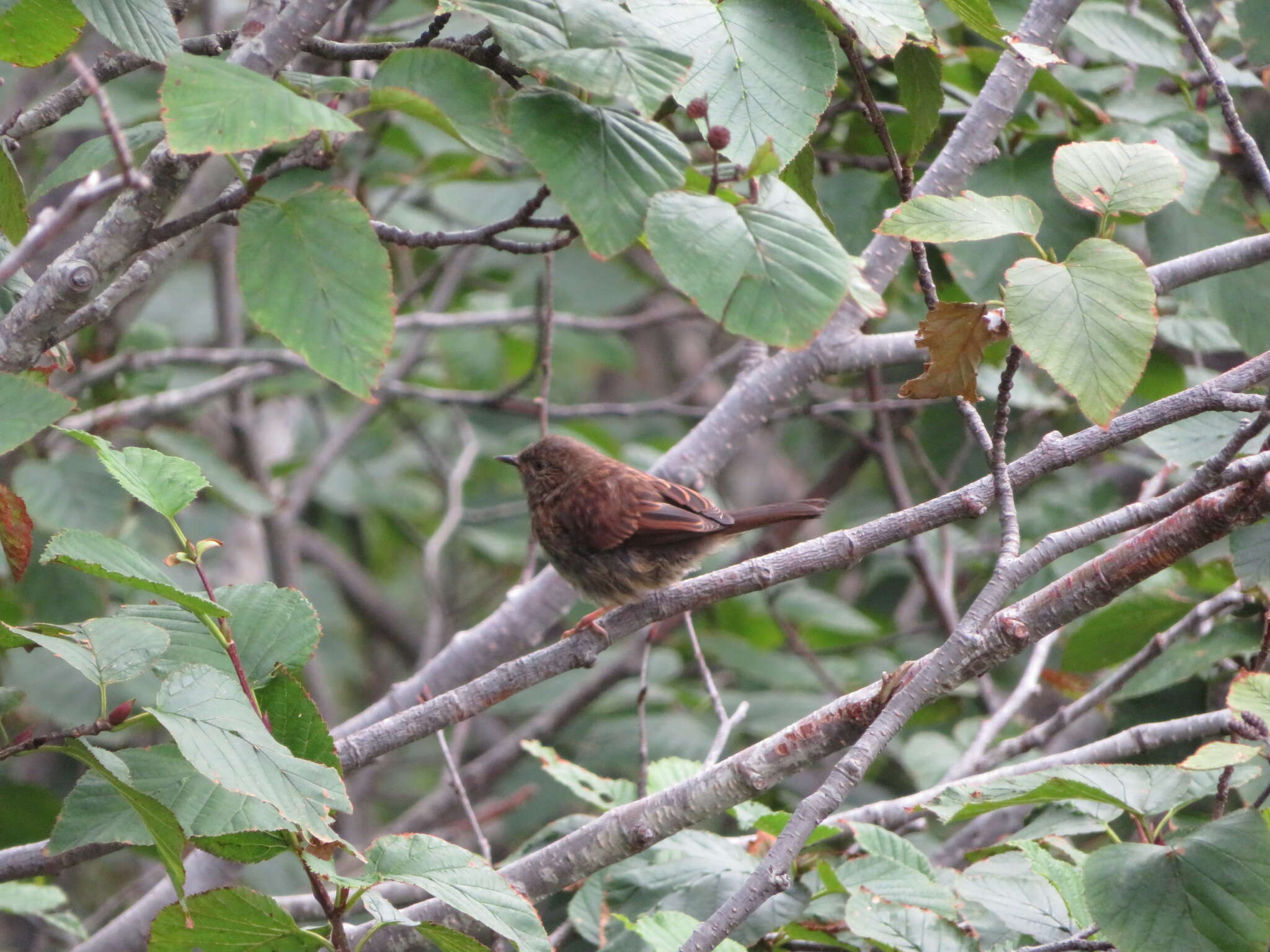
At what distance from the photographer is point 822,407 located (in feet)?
15.6

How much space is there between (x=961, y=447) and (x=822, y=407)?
29.1 inches

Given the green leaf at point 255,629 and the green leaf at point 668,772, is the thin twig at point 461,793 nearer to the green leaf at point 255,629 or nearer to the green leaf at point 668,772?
the green leaf at point 668,772

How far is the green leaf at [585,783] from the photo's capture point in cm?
296

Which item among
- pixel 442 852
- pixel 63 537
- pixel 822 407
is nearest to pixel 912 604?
pixel 822 407

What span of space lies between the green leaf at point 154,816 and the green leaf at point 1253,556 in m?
2.41

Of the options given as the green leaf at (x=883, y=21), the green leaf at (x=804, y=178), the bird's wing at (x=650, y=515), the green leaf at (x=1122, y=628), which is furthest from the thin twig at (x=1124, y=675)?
the green leaf at (x=883, y=21)

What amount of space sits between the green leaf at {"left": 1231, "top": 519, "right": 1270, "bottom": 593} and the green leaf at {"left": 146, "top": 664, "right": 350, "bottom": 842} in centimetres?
218

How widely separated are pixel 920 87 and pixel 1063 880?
1.72 meters

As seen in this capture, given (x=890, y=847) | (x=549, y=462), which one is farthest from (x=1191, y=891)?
(x=549, y=462)

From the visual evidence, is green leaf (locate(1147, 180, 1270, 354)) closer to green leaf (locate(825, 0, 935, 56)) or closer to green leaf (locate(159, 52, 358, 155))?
green leaf (locate(825, 0, 935, 56))

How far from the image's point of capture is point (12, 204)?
2.10 metres

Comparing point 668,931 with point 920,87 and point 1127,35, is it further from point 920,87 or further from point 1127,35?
point 1127,35

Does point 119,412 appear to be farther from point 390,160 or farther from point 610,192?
point 610,192

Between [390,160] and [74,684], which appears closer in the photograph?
[74,684]
